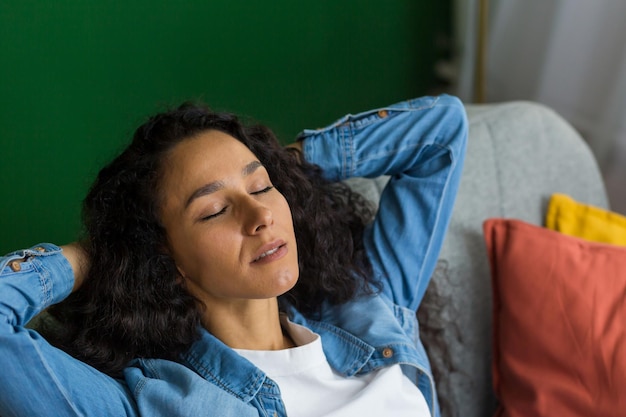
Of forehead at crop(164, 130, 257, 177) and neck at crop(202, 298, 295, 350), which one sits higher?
forehead at crop(164, 130, 257, 177)

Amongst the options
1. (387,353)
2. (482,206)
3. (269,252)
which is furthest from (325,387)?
(482,206)

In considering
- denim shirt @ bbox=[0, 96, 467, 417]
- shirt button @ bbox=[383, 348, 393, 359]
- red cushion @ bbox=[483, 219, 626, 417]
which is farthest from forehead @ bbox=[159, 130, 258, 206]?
red cushion @ bbox=[483, 219, 626, 417]

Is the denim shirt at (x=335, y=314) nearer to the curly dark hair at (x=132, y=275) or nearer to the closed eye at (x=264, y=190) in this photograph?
the curly dark hair at (x=132, y=275)

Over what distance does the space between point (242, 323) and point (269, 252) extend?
168mm

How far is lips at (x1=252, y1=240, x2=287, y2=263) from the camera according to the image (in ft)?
4.13

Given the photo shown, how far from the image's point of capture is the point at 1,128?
1677 millimetres

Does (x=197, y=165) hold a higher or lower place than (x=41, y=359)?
higher

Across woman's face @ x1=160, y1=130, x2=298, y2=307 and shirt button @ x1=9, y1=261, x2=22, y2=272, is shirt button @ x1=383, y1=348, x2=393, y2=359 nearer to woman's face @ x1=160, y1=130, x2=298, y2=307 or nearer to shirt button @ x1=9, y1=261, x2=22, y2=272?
woman's face @ x1=160, y1=130, x2=298, y2=307

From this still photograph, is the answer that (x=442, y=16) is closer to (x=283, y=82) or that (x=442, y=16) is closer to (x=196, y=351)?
(x=283, y=82)

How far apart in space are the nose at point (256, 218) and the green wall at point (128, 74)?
351 millimetres

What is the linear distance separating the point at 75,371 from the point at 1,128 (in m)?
0.71

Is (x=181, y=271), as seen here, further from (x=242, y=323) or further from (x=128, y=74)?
(x=128, y=74)

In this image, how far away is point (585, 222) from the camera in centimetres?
179

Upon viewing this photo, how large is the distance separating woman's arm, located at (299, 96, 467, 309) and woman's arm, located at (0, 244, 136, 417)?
0.53 metres
